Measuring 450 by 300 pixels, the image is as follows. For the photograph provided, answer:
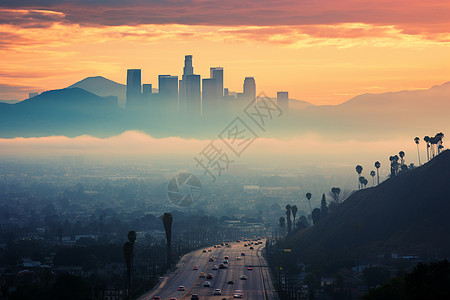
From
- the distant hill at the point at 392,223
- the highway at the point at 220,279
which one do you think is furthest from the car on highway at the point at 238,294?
the distant hill at the point at 392,223

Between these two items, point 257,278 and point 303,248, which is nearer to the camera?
point 257,278

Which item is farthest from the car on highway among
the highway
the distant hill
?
the distant hill

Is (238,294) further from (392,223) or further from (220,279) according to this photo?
(392,223)

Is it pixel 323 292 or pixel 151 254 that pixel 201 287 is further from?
pixel 151 254

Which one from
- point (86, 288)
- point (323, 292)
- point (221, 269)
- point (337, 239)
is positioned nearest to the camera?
point (86, 288)

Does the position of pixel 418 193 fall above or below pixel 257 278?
above

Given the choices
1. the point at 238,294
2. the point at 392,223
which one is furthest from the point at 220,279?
the point at 392,223

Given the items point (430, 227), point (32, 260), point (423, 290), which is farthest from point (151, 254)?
point (423, 290)

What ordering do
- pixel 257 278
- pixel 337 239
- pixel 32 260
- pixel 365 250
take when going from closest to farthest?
pixel 257 278 < pixel 365 250 < pixel 337 239 < pixel 32 260
